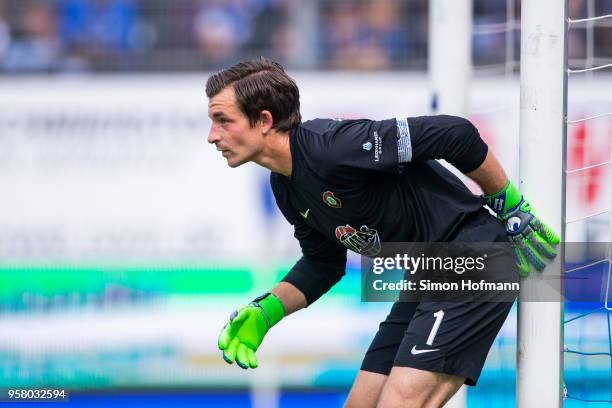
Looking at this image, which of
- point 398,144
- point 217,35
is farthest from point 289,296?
point 217,35

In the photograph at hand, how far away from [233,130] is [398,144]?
50 cm

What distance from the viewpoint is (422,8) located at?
8102mm

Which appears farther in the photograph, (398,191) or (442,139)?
(398,191)

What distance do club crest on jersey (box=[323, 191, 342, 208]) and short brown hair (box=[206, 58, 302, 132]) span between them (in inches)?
9.5

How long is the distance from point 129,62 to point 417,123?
5.30 metres

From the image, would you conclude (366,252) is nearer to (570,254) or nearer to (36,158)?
(570,254)

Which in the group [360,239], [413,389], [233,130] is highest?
[233,130]

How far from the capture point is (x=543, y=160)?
10.8 feet

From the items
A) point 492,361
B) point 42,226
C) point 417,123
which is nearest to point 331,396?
point 492,361

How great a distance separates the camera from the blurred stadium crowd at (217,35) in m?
7.96

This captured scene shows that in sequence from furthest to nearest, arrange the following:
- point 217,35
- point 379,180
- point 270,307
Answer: point 217,35 → point 270,307 → point 379,180

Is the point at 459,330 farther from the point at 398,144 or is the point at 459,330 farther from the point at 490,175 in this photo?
the point at 398,144

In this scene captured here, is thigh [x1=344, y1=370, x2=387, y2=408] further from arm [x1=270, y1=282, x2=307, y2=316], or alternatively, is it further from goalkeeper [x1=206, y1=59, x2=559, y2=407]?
arm [x1=270, y1=282, x2=307, y2=316]

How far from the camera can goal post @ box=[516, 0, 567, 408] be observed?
330 centimetres
